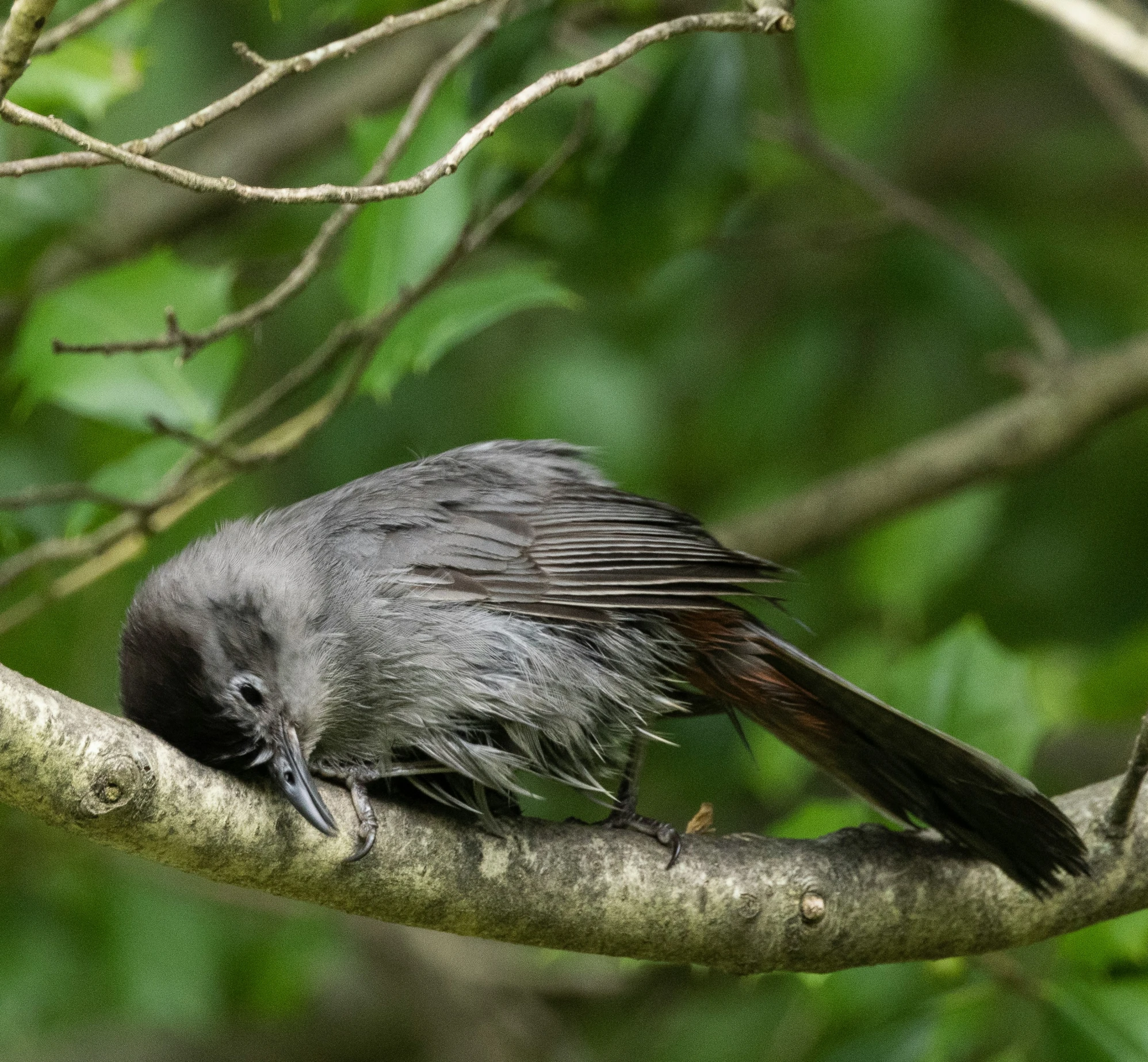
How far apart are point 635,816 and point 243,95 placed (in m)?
1.58

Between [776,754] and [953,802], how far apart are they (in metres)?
1.09

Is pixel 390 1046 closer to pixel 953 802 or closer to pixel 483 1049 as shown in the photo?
pixel 483 1049

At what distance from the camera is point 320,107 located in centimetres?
580

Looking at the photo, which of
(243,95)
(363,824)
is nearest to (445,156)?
(243,95)

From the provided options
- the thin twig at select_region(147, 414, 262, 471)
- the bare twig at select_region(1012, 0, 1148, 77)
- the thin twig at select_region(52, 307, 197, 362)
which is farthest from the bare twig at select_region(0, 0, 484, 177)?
the bare twig at select_region(1012, 0, 1148, 77)

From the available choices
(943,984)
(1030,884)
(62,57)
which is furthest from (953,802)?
(62,57)

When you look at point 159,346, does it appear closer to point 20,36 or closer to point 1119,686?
point 20,36

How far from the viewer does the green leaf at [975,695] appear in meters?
3.28

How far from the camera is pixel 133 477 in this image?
3715 millimetres

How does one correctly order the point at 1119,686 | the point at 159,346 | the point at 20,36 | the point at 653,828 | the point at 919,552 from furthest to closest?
the point at 919,552
the point at 1119,686
the point at 159,346
the point at 653,828
the point at 20,36

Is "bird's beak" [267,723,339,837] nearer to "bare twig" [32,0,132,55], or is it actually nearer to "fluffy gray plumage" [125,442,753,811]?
"fluffy gray plumage" [125,442,753,811]

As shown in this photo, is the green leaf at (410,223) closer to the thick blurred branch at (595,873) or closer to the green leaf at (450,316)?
the green leaf at (450,316)

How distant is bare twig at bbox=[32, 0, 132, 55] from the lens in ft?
10.6

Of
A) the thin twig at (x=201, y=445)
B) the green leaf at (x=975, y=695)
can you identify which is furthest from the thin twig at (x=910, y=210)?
the thin twig at (x=201, y=445)
